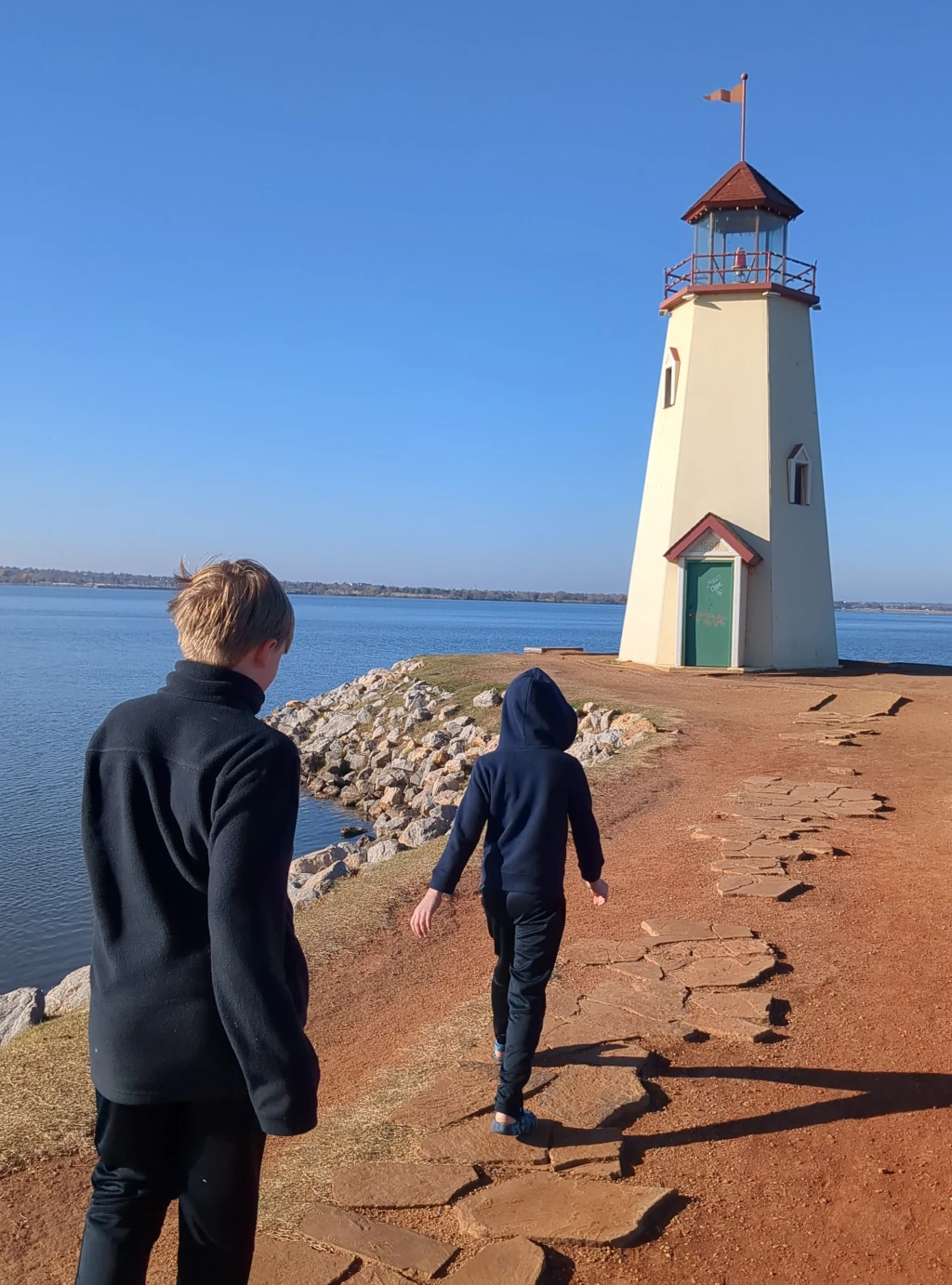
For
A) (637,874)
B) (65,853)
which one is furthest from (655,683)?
(637,874)

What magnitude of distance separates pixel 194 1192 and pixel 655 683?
699 inches

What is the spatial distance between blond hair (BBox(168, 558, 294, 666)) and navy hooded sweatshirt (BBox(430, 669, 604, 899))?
5.45 feet

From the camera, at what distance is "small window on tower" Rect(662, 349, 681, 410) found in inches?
898

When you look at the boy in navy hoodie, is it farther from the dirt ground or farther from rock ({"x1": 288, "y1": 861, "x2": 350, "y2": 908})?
rock ({"x1": 288, "y1": 861, "x2": 350, "y2": 908})

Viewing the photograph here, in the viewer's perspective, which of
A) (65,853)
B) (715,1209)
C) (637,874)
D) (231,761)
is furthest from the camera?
(65,853)

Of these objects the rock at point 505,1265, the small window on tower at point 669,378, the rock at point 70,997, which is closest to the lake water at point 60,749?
the rock at point 70,997

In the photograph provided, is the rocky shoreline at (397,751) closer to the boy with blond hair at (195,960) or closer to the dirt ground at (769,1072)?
the dirt ground at (769,1072)

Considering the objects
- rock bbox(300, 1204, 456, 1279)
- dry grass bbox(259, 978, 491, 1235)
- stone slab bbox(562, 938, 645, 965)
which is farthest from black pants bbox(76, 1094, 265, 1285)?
stone slab bbox(562, 938, 645, 965)

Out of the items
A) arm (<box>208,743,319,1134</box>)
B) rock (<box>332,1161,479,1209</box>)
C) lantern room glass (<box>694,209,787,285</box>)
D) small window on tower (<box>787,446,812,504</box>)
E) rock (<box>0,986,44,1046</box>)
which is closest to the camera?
arm (<box>208,743,319,1134</box>)

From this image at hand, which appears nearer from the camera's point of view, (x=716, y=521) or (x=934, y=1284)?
(x=934, y=1284)

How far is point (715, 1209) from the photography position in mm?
3533

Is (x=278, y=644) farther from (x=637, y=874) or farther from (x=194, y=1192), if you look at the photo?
(x=637, y=874)

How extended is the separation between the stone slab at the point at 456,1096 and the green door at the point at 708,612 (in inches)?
707

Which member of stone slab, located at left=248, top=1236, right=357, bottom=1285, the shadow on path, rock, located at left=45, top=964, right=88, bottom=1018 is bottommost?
rock, located at left=45, top=964, right=88, bottom=1018
